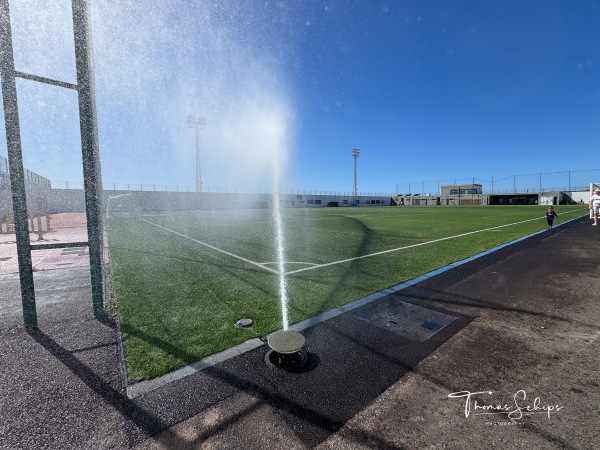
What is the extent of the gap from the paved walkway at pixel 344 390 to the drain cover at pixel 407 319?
0.04 metres

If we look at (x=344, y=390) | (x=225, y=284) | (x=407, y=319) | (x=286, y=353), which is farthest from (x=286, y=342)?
(x=225, y=284)

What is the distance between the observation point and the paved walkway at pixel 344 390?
2.15 meters

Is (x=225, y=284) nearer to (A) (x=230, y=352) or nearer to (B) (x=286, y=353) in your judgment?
(A) (x=230, y=352)

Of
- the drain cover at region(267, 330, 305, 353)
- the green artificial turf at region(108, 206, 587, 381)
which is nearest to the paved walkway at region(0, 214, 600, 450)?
the drain cover at region(267, 330, 305, 353)

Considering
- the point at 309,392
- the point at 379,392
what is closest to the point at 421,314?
the point at 379,392

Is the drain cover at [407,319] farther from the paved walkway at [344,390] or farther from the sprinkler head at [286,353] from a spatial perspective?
the sprinkler head at [286,353]

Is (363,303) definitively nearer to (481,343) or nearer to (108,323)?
(481,343)

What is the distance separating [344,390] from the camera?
265 cm

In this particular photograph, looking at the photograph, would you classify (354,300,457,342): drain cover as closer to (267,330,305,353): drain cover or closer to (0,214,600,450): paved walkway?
(0,214,600,450): paved walkway

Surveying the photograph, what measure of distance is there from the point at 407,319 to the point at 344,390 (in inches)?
78.3

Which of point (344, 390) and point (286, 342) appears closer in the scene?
point (344, 390)

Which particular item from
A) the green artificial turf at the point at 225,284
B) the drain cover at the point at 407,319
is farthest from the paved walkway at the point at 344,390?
the green artificial turf at the point at 225,284

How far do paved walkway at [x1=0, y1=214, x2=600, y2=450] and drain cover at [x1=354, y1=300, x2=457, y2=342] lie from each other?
4cm

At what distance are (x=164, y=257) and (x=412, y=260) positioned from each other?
7.33 m
